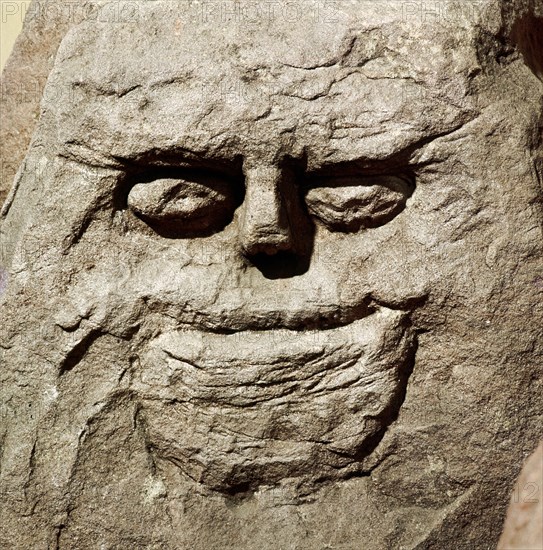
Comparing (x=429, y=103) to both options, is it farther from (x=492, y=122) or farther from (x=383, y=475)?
(x=383, y=475)

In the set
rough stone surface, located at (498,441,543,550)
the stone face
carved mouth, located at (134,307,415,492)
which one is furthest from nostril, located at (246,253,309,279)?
rough stone surface, located at (498,441,543,550)

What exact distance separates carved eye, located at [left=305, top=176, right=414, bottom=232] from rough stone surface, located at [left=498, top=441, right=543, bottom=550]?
19.5 inches

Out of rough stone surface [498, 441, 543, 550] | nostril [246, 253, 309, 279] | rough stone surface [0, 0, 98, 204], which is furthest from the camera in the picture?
rough stone surface [0, 0, 98, 204]

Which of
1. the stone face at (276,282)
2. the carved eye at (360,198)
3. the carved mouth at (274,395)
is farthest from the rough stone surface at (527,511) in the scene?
the carved eye at (360,198)

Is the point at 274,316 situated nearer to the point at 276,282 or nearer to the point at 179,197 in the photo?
the point at 276,282

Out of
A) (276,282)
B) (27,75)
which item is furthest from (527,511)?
(27,75)

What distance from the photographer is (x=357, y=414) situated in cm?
179

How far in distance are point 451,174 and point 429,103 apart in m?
0.13

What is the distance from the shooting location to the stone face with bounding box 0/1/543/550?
1.72 m

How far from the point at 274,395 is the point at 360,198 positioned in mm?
395

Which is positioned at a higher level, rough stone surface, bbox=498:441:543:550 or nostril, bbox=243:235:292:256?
nostril, bbox=243:235:292:256

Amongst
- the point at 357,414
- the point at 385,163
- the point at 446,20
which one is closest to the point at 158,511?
the point at 357,414

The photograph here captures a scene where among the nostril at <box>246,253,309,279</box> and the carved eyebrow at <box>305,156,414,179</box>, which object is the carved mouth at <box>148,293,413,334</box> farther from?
the carved eyebrow at <box>305,156,414,179</box>

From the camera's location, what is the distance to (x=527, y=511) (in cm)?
157
